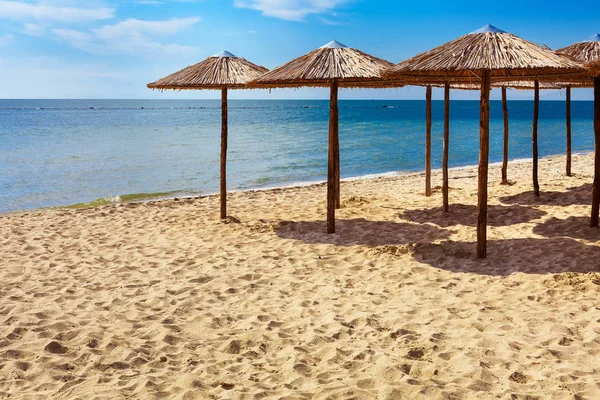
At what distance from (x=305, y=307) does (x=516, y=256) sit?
312 cm

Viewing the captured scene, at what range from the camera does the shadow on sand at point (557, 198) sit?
31.5 feet

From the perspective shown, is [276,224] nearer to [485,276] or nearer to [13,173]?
[485,276]

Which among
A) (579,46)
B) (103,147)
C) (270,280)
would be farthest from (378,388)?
(103,147)

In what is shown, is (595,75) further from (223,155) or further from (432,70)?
(223,155)

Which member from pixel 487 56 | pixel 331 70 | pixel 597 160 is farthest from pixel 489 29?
pixel 597 160

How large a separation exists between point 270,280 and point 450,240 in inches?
116

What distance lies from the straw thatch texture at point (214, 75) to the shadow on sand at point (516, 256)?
4029 millimetres

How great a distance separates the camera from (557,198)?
10047mm

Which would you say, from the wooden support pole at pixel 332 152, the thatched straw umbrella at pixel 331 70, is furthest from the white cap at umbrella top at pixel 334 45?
the wooden support pole at pixel 332 152

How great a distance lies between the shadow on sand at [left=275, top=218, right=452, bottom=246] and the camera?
7.69 meters

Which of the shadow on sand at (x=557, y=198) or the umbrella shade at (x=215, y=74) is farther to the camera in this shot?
the shadow on sand at (x=557, y=198)

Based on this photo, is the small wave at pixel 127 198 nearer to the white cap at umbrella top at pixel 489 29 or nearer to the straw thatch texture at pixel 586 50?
the white cap at umbrella top at pixel 489 29

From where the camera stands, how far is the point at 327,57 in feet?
24.9

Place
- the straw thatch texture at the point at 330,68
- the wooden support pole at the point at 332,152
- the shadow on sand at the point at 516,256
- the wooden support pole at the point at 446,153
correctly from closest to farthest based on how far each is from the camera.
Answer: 1. the shadow on sand at the point at 516,256
2. the straw thatch texture at the point at 330,68
3. the wooden support pole at the point at 332,152
4. the wooden support pole at the point at 446,153
